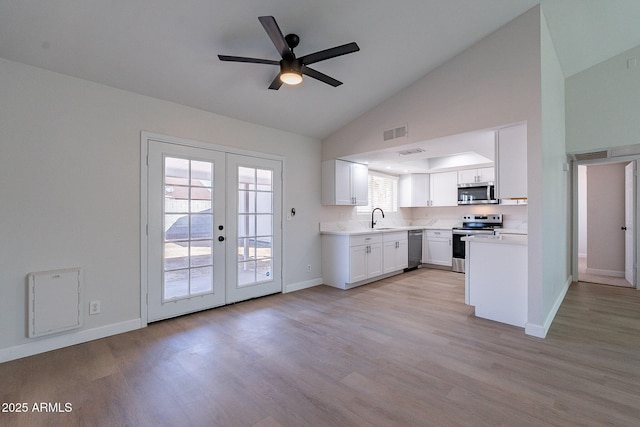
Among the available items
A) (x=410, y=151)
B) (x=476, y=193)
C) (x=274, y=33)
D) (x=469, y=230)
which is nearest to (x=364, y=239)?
(x=410, y=151)

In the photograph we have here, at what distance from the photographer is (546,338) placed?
297cm

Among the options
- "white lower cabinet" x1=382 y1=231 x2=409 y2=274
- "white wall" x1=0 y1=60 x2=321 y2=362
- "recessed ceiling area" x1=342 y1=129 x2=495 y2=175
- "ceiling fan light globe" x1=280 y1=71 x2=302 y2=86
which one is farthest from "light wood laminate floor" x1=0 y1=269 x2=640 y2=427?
"ceiling fan light globe" x1=280 y1=71 x2=302 y2=86

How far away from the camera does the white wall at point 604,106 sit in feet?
14.0

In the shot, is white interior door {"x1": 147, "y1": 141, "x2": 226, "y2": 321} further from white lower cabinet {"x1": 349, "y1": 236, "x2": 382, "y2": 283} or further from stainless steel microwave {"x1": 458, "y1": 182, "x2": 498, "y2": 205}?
stainless steel microwave {"x1": 458, "y1": 182, "x2": 498, "y2": 205}

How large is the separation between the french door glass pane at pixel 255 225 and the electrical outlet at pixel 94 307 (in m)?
1.64

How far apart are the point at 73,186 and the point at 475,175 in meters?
6.86

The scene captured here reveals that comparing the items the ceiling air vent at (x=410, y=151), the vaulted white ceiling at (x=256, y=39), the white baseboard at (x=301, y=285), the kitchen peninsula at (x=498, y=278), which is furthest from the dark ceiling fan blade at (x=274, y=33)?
the white baseboard at (x=301, y=285)

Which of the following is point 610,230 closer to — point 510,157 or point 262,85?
point 510,157

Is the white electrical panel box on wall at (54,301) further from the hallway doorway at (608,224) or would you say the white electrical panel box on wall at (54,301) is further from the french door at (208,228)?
the hallway doorway at (608,224)

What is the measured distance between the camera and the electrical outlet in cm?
297

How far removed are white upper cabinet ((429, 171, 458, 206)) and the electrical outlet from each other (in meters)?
6.54

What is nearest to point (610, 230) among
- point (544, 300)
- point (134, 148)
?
point (544, 300)

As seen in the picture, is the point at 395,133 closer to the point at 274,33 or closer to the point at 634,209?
the point at 274,33

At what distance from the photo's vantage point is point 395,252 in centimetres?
581
